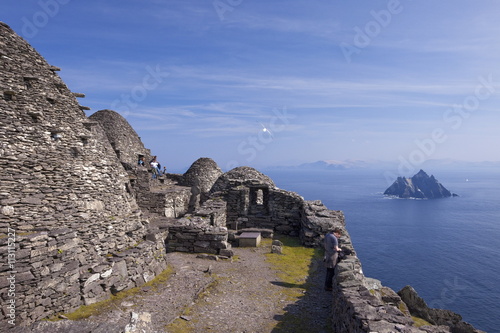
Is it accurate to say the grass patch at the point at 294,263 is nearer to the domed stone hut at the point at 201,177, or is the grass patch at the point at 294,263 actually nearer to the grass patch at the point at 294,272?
the grass patch at the point at 294,272

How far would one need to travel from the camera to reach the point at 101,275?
10852 millimetres

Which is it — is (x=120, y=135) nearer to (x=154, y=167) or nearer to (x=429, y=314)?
(x=154, y=167)

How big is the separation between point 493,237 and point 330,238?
358ft

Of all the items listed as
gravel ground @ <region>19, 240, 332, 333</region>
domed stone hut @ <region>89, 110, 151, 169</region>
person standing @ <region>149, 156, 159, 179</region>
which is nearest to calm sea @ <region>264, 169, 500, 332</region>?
person standing @ <region>149, 156, 159, 179</region>

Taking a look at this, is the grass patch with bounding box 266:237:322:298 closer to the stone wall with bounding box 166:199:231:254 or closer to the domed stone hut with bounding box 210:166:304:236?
the domed stone hut with bounding box 210:166:304:236

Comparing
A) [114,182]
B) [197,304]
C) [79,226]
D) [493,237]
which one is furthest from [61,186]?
[493,237]

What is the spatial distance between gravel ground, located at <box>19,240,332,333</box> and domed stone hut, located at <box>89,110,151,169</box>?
2389 cm

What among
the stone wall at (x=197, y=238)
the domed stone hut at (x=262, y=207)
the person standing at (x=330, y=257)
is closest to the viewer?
the person standing at (x=330, y=257)

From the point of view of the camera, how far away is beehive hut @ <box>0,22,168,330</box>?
940cm

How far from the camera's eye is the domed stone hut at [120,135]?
116 feet

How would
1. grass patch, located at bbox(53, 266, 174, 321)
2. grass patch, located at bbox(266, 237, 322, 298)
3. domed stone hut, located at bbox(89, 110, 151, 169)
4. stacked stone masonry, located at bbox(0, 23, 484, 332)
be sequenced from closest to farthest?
stacked stone masonry, located at bbox(0, 23, 484, 332) < grass patch, located at bbox(53, 266, 174, 321) < grass patch, located at bbox(266, 237, 322, 298) < domed stone hut, located at bbox(89, 110, 151, 169)

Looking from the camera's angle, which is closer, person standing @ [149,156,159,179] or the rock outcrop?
the rock outcrop

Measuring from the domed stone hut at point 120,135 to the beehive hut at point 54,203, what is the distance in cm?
2163

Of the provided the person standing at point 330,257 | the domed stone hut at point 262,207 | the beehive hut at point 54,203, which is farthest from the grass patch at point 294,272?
the beehive hut at point 54,203
